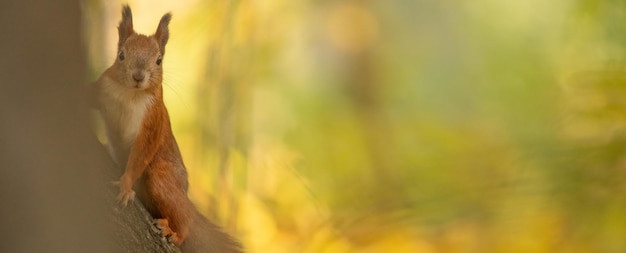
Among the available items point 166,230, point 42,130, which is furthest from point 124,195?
point 42,130

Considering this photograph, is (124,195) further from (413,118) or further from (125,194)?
(413,118)

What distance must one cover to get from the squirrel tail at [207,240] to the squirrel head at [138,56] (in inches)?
11.0

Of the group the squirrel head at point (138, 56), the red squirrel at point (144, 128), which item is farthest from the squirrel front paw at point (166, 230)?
the squirrel head at point (138, 56)

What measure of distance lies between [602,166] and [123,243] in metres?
2.34

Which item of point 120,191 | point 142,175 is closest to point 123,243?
point 120,191

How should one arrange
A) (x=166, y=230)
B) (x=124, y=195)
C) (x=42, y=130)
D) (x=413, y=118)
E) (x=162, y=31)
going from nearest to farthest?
1. (x=42, y=130)
2. (x=124, y=195)
3. (x=166, y=230)
4. (x=162, y=31)
5. (x=413, y=118)

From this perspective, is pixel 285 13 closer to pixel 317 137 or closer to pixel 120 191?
pixel 317 137

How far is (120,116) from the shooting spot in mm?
1689

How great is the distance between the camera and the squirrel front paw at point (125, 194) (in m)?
1.43

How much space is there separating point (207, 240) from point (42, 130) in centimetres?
96

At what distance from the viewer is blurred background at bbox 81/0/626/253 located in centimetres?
324

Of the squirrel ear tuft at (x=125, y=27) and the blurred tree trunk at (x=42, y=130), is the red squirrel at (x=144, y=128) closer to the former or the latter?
the squirrel ear tuft at (x=125, y=27)

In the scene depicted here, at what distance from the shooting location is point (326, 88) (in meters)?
3.40

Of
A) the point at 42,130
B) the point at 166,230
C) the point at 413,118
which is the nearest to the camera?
the point at 42,130
